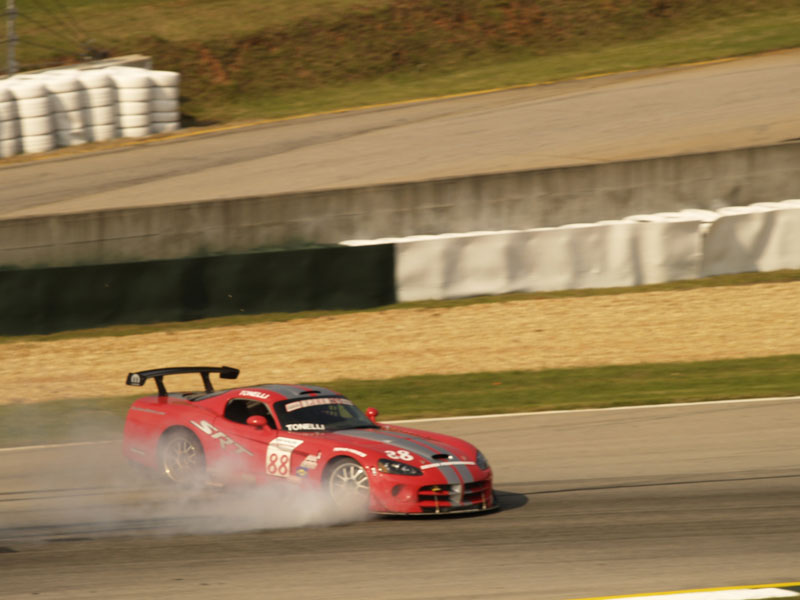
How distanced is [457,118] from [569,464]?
62.8 ft

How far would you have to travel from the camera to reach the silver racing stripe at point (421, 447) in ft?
28.8

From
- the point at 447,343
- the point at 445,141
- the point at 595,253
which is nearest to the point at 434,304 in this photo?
the point at 447,343

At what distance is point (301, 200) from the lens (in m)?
19.9

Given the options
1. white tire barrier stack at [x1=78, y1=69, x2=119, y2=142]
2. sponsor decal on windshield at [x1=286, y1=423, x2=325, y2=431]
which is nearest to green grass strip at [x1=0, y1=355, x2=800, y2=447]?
sponsor decal on windshield at [x1=286, y1=423, x2=325, y2=431]

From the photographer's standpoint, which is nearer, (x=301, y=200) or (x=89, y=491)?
(x=89, y=491)

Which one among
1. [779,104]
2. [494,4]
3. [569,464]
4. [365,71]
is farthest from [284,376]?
[494,4]

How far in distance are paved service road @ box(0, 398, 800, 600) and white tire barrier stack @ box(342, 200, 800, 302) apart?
24.4 feet

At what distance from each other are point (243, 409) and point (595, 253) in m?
10.6

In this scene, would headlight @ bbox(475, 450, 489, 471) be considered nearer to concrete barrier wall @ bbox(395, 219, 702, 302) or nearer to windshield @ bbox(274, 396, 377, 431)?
windshield @ bbox(274, 396, 377, 431)

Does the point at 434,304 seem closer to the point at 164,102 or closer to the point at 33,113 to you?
the point at 164,102

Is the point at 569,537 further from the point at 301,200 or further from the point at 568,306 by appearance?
the point at 301,200

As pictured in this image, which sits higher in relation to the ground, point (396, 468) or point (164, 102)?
point (164, 102)

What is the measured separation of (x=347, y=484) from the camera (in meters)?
8.89

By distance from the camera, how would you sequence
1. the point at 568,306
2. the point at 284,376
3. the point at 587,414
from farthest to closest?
the point at 568,306 < the point at 284,376 < the point at 587,414
